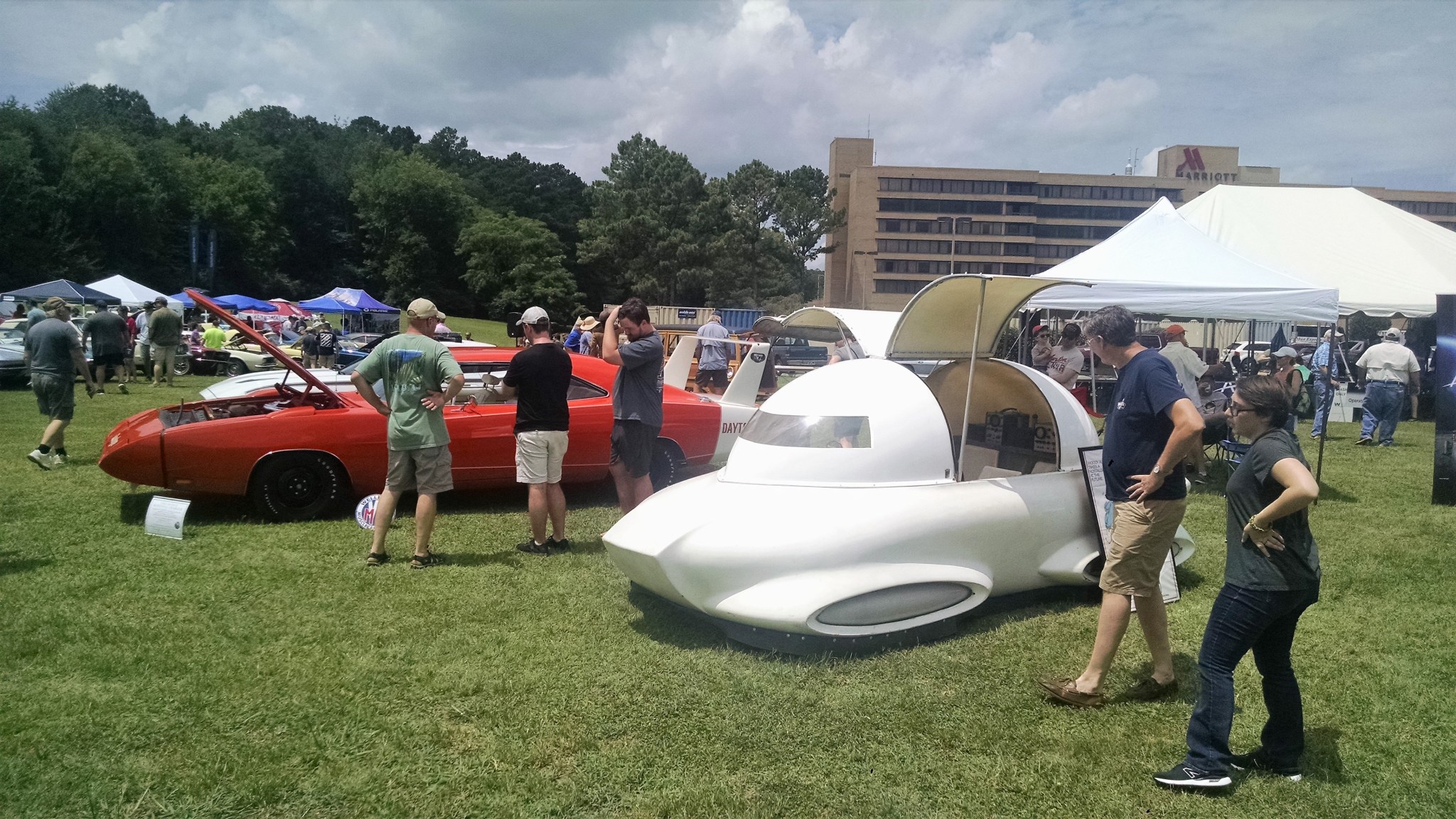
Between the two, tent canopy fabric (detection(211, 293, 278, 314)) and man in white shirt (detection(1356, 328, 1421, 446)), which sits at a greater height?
tent canopy fabric (detection(211, 293, 278, 314))

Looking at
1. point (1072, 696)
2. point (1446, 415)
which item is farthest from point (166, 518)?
point (1446, 415)

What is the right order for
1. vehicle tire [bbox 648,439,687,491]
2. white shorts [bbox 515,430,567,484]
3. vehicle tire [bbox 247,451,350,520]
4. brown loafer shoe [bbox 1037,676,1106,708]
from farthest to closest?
vehicle tire [bbox 648,439,687,491] < vehicle tire [bbox 247,451,350,520] < white shorts [bbox 515,430,567,484] < brown loafer shoe [bbox 1037,676,1106,708]

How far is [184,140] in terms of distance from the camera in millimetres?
79562

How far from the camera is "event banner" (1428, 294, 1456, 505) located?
28.7ft

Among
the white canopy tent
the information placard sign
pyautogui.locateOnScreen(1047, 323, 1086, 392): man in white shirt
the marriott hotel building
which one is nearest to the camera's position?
the information placard sign

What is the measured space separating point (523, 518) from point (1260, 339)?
46.9 metres

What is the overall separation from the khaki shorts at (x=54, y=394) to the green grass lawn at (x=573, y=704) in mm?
3799

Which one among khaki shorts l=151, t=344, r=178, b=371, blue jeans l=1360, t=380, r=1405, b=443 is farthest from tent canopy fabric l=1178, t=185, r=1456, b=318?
khaki shorts l=151, t=344, r=178, b=371

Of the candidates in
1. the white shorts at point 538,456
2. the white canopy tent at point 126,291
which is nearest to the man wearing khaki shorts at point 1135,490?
the white shorts at point 538,456

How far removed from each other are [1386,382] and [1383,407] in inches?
15.6

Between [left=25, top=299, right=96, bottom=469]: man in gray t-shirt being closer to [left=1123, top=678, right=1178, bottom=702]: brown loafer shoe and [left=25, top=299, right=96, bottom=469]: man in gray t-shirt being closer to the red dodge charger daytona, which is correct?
the red dodge charger daytona

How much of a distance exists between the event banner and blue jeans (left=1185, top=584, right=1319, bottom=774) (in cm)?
710

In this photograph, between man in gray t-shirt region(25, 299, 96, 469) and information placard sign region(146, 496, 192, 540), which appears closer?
information placard sign region(146, 496, 192, 540)

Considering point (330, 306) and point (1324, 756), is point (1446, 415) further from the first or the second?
point (330, 306)
